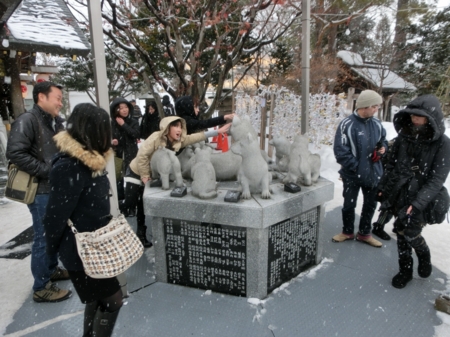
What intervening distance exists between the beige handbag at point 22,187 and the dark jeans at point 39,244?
69 millimetres

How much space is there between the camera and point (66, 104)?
28594mm

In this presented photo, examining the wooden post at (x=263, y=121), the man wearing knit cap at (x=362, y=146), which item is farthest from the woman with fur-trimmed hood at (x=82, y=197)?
the wooden post at (x=263, y=121)

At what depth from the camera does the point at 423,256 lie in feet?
10.2

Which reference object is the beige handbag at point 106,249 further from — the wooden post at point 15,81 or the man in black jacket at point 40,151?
the wooden post at point 15,81

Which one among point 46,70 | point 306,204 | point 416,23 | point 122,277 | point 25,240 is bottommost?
point 25,240

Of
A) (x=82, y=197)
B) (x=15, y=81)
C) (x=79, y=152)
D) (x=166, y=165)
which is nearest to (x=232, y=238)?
(x=166, y=165)

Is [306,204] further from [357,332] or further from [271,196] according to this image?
[357,332]

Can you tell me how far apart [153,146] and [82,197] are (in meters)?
1.47

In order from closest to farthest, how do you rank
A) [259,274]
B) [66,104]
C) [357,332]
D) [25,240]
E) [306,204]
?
[357,332]
[259,274]
[306,204]
[25,240]
[66,104]

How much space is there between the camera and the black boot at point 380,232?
4.15m

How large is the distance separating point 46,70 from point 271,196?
1171 cm

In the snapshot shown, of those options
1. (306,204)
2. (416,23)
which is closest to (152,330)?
(306,204)

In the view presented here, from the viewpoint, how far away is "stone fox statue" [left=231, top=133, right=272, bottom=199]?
112 inches

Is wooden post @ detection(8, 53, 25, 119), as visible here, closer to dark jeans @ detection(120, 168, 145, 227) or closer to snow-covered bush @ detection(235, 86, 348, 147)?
snow-covered bush @ detection(235, 86, 348, 147)
